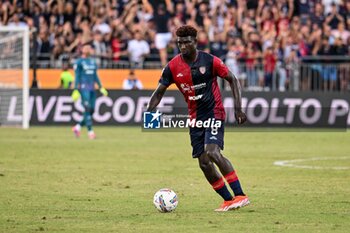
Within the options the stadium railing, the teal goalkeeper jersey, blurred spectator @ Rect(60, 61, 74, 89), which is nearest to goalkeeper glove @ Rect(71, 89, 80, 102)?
blurred spectator @ Rect(60, 61, 74, 89)

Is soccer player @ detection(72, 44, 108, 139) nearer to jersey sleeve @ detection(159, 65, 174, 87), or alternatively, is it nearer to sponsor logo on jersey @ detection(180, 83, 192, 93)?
jersey sleeve @ detection(159, 65, 174, 87)

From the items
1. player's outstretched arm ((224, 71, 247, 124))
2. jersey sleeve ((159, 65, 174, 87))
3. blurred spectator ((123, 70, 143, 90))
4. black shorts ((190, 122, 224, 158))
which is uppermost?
jersey sleeve ((159, 65, 174, 87))

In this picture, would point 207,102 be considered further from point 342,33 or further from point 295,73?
point 342,33

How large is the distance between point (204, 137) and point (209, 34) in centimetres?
2021

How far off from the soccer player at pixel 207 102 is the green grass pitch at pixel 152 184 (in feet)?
1.34

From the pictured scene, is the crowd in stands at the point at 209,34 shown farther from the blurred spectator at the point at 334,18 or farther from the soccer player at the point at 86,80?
the soccer player at the point at 86,80

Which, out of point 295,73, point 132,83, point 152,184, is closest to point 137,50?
point 132,83

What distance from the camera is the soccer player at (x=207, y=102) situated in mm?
12164

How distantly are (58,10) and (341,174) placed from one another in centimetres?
1680

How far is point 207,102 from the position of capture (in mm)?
12367

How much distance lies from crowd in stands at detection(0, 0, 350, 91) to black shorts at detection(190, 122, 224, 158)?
19.2 m

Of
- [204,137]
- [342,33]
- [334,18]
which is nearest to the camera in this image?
[204,137]

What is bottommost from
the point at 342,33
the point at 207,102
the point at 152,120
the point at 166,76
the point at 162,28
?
the point at 152,120

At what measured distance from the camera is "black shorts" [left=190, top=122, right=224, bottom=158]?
12188 millimetres
